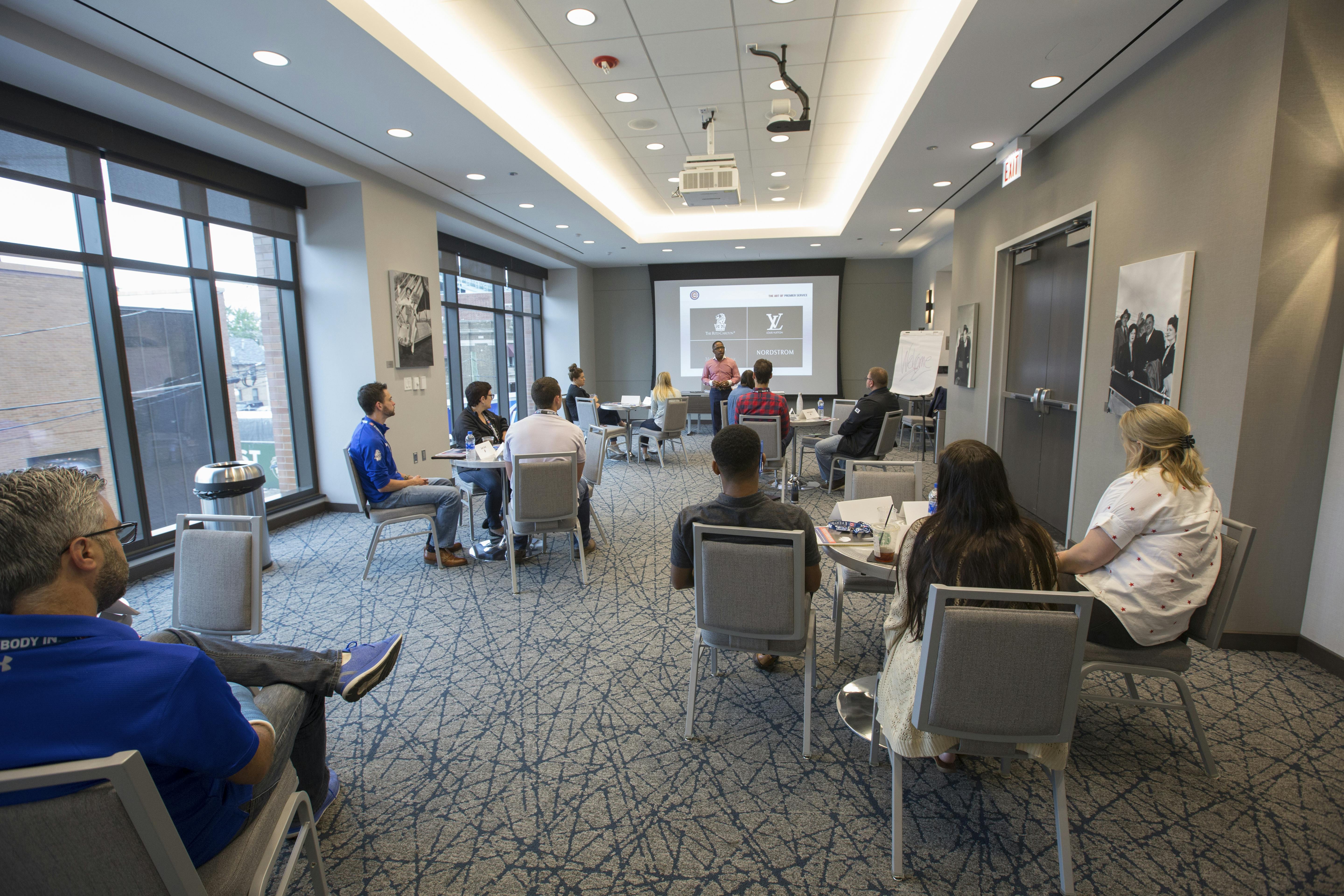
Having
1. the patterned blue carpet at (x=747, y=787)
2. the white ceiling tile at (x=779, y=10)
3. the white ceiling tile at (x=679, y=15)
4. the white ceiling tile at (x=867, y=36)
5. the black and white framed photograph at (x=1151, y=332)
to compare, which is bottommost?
the patterned blue carpet at (x=747, y=787)

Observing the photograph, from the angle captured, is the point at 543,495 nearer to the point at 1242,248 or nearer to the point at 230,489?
the point at 230,489

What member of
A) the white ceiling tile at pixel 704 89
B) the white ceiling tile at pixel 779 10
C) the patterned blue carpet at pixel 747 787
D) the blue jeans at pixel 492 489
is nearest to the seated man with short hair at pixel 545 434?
the blue jeans at pixel 492 489

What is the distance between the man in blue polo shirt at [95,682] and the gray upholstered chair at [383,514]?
2.84 metres

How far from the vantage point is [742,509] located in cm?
237

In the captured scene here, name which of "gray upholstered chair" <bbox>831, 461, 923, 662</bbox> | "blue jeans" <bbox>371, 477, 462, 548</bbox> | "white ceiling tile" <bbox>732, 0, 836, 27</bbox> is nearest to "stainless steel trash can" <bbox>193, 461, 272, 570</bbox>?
"blue jeans" <bbox>371, 477, 462, 548</bbox>

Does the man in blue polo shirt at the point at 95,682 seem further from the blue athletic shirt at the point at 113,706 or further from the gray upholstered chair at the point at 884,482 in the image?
the gray upholstered chair at the point at 884,482

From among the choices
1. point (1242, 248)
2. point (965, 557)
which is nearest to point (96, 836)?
point (965, 557)

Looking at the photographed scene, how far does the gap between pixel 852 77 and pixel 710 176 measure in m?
1.35

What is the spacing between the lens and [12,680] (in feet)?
3.28

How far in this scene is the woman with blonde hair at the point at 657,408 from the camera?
27.1 ft

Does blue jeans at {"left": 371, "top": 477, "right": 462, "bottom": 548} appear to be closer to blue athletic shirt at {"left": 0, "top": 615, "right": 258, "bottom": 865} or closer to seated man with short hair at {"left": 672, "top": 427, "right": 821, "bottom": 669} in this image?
seated man with short hair at {"left": 672, "top": 427, "right": 821, "bottom": 669}

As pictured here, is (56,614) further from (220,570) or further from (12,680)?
(220,570)

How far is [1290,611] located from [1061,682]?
99.8 inches

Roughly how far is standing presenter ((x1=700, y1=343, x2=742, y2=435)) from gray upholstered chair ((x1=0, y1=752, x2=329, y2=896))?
670cm
